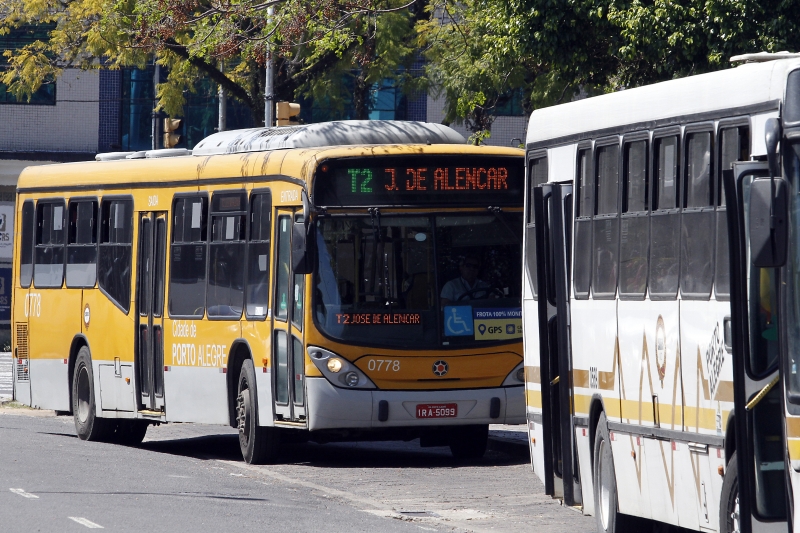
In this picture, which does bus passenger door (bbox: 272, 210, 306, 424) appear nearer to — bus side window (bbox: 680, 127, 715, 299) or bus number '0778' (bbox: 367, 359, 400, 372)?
bus number '0778' (bbox: 367, 359, 400, 372)

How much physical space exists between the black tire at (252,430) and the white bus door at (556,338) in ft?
16.5

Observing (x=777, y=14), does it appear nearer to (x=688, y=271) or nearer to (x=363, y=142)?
(x=363, y=142)

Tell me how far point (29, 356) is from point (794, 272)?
14.6 metres

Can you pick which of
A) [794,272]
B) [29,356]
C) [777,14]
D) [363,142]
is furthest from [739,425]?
[29,356]

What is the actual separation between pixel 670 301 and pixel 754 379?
57.6 inches

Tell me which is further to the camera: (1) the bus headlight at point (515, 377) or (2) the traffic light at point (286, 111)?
(2) the traffic light at point (286, 111)

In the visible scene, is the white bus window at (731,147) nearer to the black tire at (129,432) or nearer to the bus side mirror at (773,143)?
the bus side mirror at (773,143)

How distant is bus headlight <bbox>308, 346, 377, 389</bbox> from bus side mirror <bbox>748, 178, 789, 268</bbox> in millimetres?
8323

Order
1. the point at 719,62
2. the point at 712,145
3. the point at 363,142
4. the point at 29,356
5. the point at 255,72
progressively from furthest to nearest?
1. the point at 255,72
2. the point at 29,356
3. the point at 719,62
4. the point at 363,142
5. the point at 712,145

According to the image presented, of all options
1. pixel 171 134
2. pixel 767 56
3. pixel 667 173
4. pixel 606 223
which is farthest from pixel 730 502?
pixel 171 134

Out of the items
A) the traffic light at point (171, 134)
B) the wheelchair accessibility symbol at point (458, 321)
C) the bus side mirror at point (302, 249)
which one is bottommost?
the wheelchair accessibility symbol at point (458, 321)

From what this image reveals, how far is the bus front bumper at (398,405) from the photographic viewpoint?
1516 cm

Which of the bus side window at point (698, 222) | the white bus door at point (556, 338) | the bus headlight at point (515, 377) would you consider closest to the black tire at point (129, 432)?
the bus headlight at point (515, 377)

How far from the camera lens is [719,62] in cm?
1784
